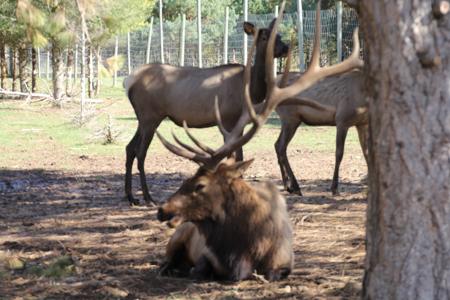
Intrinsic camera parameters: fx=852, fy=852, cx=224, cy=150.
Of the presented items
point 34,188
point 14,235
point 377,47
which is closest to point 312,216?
point 14,235

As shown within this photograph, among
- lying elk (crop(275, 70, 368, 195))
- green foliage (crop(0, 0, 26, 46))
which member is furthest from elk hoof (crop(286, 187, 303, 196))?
green foliage (crop(0, 0, 26, 46))

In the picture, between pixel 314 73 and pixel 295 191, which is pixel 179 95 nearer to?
pixel 295 191

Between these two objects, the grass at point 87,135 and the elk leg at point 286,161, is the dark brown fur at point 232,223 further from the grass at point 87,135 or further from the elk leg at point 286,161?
the grass at point 87,135

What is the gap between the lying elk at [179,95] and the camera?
9391 millimetres

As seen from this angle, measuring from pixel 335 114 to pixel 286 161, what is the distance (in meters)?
0.79

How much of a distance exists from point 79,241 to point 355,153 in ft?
24.4

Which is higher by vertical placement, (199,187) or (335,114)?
(335,114)

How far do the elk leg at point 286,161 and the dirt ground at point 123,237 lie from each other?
→ 0.83 feet

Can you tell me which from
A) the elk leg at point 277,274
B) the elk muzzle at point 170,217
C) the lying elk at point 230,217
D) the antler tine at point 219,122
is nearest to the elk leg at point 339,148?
the antler tine at point 219,122

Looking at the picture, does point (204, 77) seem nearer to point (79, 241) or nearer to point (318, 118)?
point (318, 118)

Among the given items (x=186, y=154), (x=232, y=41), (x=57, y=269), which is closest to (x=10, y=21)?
(x=232, y=41)

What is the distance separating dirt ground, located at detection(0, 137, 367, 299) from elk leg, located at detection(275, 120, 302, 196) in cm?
25

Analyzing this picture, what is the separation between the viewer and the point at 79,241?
706 cm

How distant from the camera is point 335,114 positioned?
9875 millimetres
